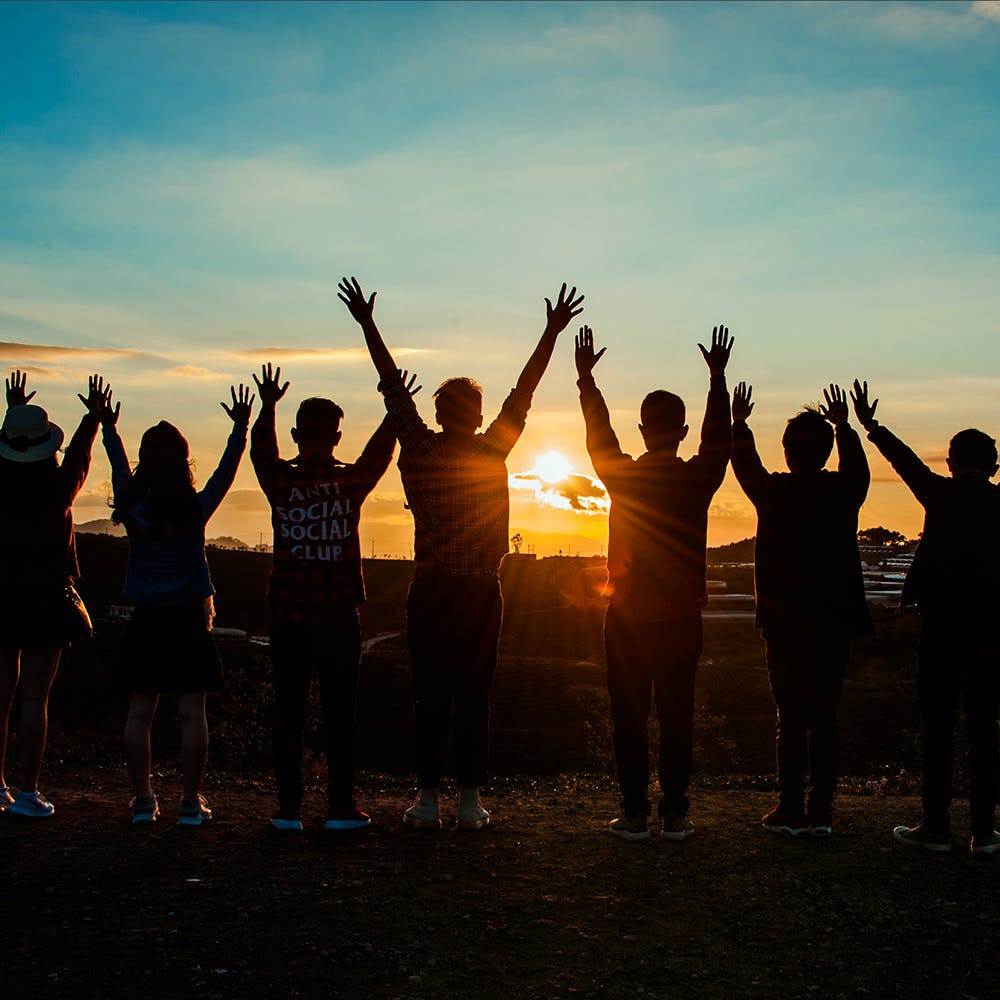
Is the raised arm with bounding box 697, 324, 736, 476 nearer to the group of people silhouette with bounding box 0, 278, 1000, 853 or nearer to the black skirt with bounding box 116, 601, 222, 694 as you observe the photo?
the group of people silhouette with bounding box 0, 278, 1000, 853

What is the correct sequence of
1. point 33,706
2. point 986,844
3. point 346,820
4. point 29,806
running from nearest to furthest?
point 986,844 → point 346,820 → point 33,706 → point 29,806

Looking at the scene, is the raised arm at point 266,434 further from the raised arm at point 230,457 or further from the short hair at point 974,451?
the short hair at point 974,451

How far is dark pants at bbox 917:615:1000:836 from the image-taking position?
6121 mm

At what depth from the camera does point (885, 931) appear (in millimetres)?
4934

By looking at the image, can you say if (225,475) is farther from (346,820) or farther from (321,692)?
(346,820)

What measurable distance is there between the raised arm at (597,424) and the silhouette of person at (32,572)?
2954 mm

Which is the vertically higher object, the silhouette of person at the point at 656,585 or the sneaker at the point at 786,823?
the silhouette of person at the point at 656,585

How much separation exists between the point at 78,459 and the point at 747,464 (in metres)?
4.06

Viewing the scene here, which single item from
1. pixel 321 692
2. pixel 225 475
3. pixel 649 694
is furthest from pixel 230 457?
pixel 649 694

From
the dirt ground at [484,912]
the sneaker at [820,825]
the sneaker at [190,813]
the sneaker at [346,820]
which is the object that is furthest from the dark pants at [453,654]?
the sneaker at [820,825]

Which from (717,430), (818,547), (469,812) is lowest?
(469,812)

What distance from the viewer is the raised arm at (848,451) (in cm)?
635

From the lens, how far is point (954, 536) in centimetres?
620

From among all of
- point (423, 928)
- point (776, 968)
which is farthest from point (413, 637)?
point (776, 968)
